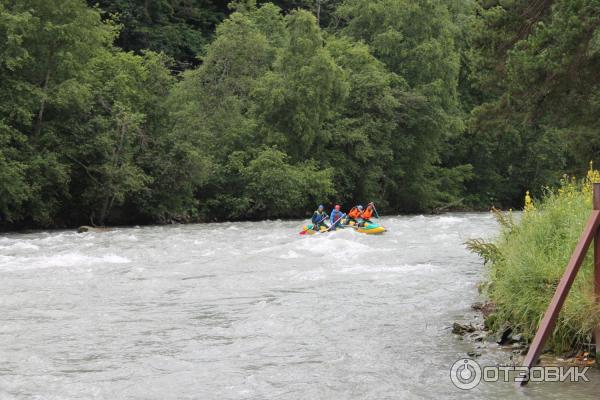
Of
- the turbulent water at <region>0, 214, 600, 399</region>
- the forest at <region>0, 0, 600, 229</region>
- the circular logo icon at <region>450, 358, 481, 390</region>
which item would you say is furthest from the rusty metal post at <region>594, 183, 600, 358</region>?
the forest at <region>0, 0, 600, 229</region>

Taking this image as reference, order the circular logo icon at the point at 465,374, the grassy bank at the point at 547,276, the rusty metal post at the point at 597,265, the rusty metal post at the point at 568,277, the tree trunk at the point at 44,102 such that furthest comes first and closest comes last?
the tree trunk at the point at 44,102 → the grassy bank at the point at 547,276 → the circular logo icon at the point at 465,374 → the rusty metal post at the point at 597,265 → the rusty metal post at the point at 568,277

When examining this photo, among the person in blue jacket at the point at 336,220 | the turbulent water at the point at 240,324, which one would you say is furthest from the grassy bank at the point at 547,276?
the person in blue jacket at the point at 336,220

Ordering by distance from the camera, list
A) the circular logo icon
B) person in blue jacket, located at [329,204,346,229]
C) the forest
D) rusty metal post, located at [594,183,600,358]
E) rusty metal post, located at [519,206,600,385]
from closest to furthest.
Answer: rusty metal post, located at [519,206,600,385], rusty metal post, located at [594,183,600,358], the circular logo icon, the forest, person in blue jacket, located at [329,204,346,229]

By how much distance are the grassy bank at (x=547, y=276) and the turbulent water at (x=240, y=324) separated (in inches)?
19.8

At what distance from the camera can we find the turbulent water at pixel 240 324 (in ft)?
24.2

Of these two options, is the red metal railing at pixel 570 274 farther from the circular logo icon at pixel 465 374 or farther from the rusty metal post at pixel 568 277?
the circular logo icon at pixel 465 374

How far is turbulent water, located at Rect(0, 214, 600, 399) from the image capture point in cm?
738

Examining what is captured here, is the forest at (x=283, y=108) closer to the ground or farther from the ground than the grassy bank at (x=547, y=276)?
farther from the ground

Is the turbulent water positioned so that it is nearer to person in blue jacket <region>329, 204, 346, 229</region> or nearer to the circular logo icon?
the circular logo icon

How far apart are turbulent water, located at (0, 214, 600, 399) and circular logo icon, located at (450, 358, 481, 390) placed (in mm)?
98

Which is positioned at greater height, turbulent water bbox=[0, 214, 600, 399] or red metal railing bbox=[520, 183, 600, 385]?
red metal railing bbox=[520, 183, 600, 385]

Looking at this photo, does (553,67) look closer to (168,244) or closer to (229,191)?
(168,244)

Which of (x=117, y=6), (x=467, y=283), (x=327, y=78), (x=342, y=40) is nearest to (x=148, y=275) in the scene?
(x=467, y=283)

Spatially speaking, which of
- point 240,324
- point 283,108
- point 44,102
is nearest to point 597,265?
point 240,324
